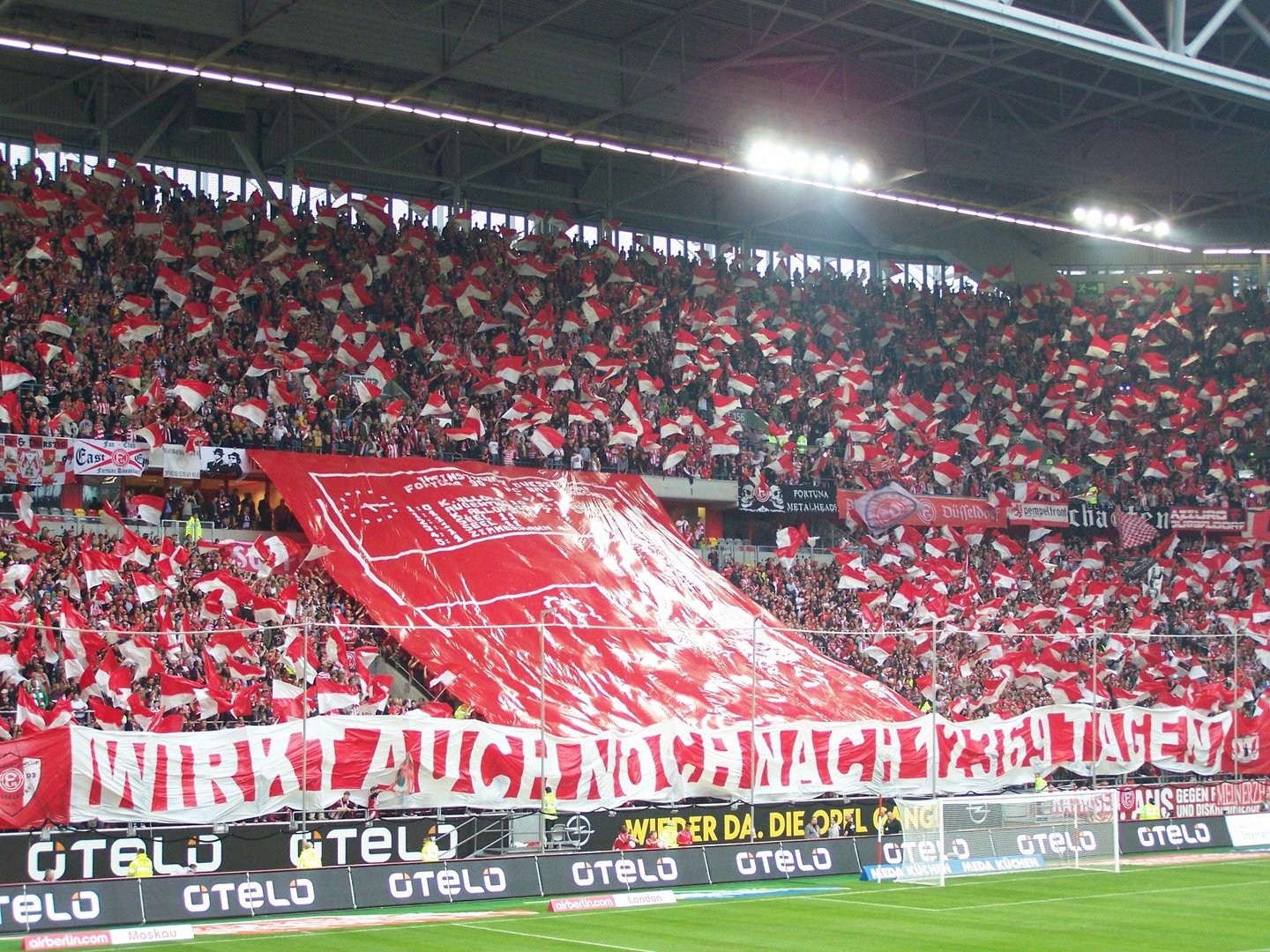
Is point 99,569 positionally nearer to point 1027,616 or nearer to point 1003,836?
point 1003,836

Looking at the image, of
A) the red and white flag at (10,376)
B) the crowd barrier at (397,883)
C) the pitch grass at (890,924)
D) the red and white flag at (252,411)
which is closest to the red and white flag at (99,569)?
the red and white flag at (10,376)

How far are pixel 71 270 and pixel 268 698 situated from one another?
14.1 m

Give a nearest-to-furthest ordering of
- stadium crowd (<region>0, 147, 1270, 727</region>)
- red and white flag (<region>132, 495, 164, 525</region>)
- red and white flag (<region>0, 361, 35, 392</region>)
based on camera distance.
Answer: stadium crowd (<region>0, 147, 1270, 727</region>)
red and white flag (<region>0, 361, 35, 392</region>)
red and white flag (<region>132, 495, 164, 525</region>)

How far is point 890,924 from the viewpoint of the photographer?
22.1 metres

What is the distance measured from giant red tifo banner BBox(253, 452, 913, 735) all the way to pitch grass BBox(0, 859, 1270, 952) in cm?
760

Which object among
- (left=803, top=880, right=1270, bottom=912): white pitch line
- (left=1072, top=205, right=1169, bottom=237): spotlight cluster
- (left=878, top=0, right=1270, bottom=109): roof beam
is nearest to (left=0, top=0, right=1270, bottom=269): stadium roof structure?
(left=878, top=0, right=1270, bottom=109): roof beam

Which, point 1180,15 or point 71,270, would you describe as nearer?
point 1180,15

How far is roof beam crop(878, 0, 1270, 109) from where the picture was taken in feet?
93.7

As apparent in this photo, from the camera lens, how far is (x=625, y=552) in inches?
1564

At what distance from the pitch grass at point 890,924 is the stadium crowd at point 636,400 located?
7.47 m

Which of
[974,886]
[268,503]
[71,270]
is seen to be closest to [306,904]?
[974,886]

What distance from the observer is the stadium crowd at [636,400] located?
33.4m

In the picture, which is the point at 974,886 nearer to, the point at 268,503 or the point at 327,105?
the point at 268,503

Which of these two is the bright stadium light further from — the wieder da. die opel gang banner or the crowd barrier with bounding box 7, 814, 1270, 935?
the crowd barrier with bounding box 7, 814, 1270, 935
